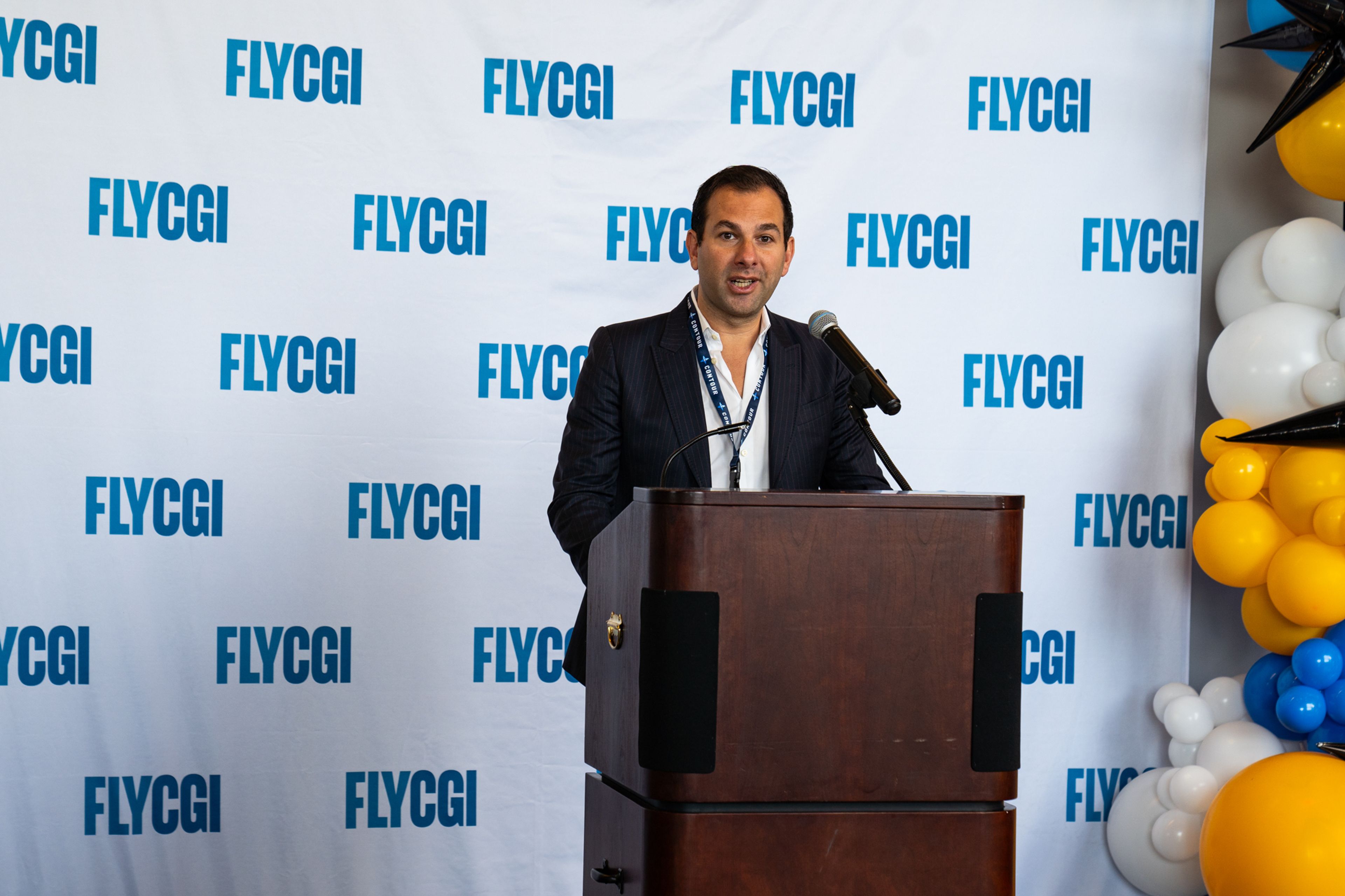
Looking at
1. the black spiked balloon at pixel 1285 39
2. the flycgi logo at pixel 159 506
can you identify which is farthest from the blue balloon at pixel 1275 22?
the flycgi logo at pixel 159 506

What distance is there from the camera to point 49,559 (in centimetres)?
329

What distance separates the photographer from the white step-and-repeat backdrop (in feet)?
10.9

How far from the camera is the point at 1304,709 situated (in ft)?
9.89

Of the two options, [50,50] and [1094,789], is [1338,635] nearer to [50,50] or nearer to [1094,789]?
[1094,789]

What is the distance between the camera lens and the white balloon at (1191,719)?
342 cm

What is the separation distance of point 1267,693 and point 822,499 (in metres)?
2.54

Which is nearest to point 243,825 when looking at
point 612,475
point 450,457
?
point 450,457

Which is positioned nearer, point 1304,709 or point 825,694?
point 825,694

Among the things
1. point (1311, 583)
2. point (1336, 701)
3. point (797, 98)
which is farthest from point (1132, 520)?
point (797, 98)

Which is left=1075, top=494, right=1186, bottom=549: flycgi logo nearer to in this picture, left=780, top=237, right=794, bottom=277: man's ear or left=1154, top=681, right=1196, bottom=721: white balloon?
left=1154, top=681, right=1196, bottom=721: white balloon

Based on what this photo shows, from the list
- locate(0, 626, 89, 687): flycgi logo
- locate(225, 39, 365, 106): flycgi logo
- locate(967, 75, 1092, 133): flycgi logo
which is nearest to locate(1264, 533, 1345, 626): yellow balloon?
locate(967, 75, 1092, 133): flycgi logo

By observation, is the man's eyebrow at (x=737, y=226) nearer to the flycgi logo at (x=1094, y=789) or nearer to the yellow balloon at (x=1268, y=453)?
the yellow balloon at (x=1268, y=453)

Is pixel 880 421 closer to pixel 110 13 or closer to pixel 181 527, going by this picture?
pixel 181 527

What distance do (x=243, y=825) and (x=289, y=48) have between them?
234cm
